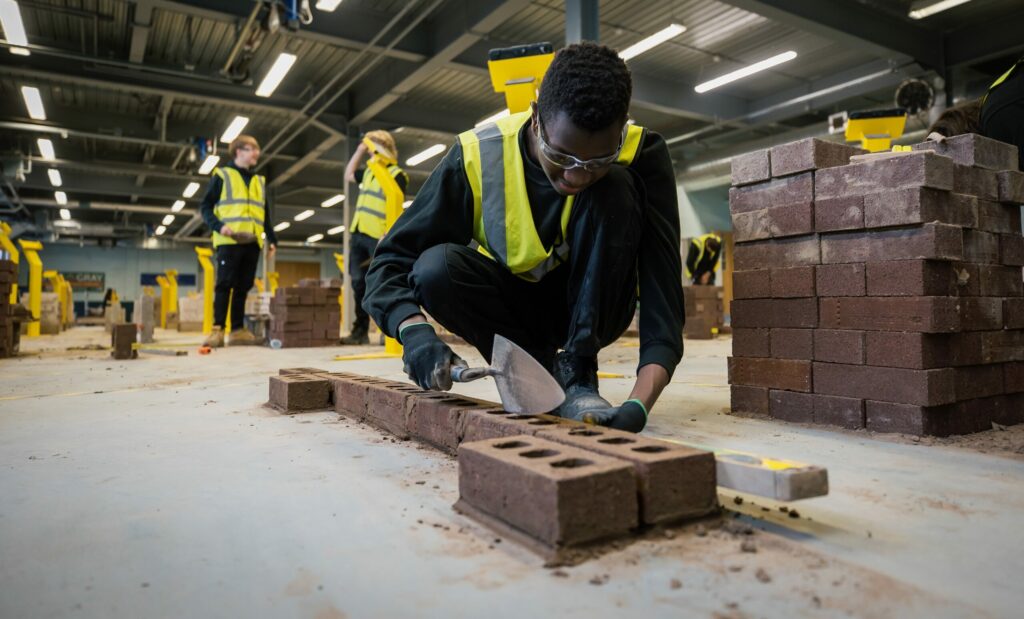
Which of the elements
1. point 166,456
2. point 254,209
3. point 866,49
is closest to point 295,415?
point 166,456

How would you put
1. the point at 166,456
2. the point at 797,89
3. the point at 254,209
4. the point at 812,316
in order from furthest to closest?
the point at 797,89
the point at 254,209
the point at 812,316
the point at 166,456

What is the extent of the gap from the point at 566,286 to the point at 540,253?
0.28 metres

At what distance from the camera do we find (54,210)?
24750 mm

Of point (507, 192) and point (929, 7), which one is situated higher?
point (929, 7)

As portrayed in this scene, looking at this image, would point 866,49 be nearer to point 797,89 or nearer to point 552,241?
point 797,89

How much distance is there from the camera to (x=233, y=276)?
6.89 m

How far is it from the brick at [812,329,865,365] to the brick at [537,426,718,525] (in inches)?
53.0

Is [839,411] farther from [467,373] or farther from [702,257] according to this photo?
[702,257]

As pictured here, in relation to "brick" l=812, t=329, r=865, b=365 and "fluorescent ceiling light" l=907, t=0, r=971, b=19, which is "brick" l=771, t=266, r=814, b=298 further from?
"fluorescent ceiling light" l=907, t=0, r=971, b=19

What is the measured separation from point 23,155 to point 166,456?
17.1m

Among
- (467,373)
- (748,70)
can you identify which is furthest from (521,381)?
(748,70)

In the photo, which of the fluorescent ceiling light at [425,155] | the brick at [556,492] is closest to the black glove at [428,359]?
the brick at [556,492]

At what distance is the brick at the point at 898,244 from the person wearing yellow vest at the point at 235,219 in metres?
5.98

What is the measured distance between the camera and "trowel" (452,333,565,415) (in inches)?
68.4
